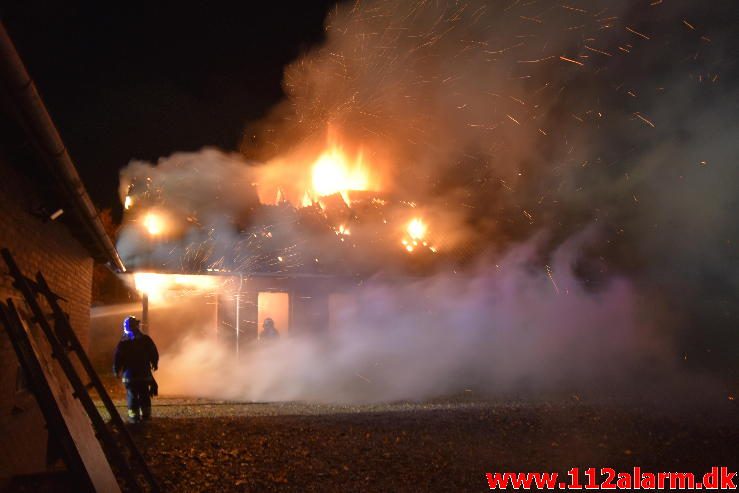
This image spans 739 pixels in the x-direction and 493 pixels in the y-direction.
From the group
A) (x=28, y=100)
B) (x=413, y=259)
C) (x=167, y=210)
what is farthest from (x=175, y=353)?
(x=28, y=100)

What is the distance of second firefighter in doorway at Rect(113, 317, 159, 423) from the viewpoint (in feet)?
27.3

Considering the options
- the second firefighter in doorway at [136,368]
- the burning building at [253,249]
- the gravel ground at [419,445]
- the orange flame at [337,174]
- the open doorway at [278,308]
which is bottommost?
the gravel ground at [419,445]

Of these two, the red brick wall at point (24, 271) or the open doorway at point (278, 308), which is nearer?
the red brick wall at point (24, 271)

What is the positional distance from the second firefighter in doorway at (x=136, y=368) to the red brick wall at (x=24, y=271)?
7.12ft

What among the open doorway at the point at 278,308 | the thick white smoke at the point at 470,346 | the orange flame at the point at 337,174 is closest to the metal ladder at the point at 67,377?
the thick white smoke at the point at 470,346

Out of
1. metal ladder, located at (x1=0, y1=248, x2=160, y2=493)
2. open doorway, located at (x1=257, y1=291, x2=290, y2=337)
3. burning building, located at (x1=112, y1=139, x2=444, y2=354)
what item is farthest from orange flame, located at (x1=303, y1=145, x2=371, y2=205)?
metal ladder, located at (x1=0, y1=248, x2=160, y2=493)

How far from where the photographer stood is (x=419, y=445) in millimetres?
6332

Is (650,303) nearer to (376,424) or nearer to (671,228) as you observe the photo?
(671,228)

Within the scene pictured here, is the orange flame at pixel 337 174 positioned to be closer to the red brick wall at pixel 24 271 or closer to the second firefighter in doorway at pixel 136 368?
the second firefighter in doorway at pixel 136 368

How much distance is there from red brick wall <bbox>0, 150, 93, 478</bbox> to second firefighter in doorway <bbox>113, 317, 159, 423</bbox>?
2.17 meters

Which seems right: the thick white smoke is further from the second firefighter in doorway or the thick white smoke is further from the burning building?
the second firefighter in doorway

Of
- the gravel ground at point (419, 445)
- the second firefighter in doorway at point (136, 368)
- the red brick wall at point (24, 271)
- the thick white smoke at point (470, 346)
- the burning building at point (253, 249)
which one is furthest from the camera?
the burning building at point (253, 249)

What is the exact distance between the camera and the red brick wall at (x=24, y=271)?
4.50m

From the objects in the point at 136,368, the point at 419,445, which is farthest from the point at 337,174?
the point at 419,445
